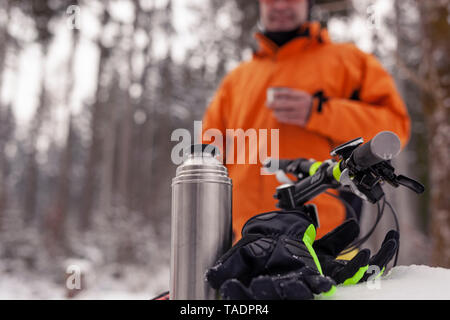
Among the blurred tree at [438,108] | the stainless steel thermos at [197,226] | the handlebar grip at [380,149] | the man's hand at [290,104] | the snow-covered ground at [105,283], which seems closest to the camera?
the handlebar grip at [380,149]

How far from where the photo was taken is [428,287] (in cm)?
84

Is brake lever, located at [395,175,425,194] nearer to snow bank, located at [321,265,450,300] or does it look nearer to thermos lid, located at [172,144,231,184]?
snow bank, located at [321,265,450,300]

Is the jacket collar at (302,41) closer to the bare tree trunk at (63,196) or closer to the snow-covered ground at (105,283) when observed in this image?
the snow-covered ground at (105,283)

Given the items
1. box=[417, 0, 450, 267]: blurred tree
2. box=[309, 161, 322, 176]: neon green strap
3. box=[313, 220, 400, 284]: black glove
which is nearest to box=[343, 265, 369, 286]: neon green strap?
box=[313, 220, 400, 284]: black glove

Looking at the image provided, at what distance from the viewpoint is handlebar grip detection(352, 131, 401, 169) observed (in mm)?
711

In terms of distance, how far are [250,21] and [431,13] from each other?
24.6ft

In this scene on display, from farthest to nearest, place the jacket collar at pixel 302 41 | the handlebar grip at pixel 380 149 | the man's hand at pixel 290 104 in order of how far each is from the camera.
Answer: the jacket collar at pixel 302 41, the man's hand at pixel 290 104, the handlebar grip at pixel 380 149

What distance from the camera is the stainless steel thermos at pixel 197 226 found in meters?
0.83

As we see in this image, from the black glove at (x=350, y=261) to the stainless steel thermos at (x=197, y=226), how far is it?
0.28m

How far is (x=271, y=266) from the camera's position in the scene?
0.78 meters

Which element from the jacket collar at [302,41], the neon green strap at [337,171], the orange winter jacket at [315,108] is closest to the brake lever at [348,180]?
the neon green strap at [337,171]

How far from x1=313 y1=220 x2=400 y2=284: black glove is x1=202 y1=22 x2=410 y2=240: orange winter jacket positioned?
52 cm
